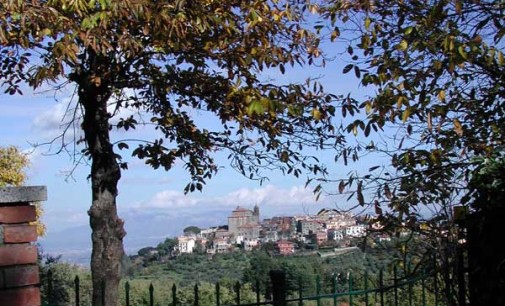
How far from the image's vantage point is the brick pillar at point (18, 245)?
344cm

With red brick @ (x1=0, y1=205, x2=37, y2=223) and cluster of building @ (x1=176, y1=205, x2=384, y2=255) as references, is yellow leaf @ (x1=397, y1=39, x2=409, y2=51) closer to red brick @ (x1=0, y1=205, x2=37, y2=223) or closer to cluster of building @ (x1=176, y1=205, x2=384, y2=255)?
cluster of building @ (x1=176, y1=205, x2=384, y2=255)

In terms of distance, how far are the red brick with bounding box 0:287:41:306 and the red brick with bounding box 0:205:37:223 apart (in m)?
0.35

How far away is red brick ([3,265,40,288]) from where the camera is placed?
11.4 ft

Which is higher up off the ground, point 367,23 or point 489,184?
point 367,23

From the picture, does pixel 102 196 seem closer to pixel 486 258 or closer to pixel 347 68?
pixel 347 68

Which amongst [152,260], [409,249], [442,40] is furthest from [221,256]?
[442,40]

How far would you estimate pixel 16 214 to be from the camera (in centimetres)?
346

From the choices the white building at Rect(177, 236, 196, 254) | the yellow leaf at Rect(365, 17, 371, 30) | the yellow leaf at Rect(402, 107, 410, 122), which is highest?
the yellow leaf at Rect(365, 17, 371, 30)

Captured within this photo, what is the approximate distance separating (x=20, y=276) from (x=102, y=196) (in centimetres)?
280

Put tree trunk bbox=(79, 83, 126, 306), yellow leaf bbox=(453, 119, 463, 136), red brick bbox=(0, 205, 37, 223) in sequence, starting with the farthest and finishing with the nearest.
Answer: tree trunk bbox=(79, 83, 126, 306)
yellow leaf bbox=(453, 119, 463, 136)
red brick bbox=(0, 205, 37, 223)

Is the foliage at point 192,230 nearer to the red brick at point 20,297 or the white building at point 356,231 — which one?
the white building at point 356,231

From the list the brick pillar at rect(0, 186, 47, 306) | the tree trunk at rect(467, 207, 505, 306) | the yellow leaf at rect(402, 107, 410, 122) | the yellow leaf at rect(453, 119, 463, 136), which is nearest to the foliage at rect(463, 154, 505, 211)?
the tree trunk at rect(467, 207, 505, 306)

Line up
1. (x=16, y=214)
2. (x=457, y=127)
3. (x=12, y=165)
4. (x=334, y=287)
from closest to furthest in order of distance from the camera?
(x=16, y=214) < (x=457, y=127) < (x=334, y=287) < (x=12, y=165)

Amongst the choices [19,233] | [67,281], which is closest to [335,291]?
[19,233]
